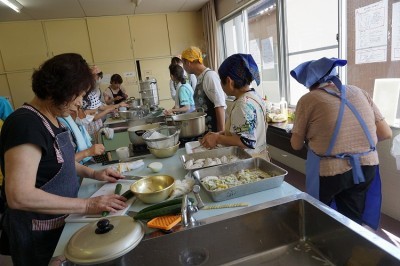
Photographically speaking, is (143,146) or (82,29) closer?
(143,146)

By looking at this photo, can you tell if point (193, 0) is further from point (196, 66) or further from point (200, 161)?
point (200, 161)

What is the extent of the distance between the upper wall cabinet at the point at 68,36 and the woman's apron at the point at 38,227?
4.87 metres

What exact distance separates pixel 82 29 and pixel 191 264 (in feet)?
18.0

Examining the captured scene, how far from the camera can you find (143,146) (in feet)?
6.02

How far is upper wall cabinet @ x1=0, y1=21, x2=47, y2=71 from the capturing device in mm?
4934

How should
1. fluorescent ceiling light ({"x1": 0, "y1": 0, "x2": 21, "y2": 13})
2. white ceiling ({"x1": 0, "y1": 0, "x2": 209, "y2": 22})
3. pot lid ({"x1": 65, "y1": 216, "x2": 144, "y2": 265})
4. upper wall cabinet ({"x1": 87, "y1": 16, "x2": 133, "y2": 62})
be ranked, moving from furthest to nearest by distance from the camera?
upper wall cabinet ({"x1": 87, "y1": 16, "x2": 133, "y2": 62}) < white ceiling ({"x1": 0, "y1": 0, "x2": 209, "y2": 22}) < fluorescent ceiling light ({"x1": 0, "y1": 0, "x2": 21, "y2": 13}) < pot lid ({"x1": 65, "y1": 216, "x2": 144, "y2": 265})

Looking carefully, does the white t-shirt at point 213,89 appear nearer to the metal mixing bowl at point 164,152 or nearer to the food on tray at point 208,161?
the metal mixing bowl at point 164,152

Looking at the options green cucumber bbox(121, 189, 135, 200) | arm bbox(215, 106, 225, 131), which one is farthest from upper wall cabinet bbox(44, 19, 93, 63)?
green cucumber bbox(121, 189, 135, 200)

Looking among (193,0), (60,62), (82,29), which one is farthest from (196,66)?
(82,29)

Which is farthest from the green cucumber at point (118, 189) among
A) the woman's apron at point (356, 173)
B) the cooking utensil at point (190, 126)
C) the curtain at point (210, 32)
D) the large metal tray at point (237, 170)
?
the curtain at point (210, 32)

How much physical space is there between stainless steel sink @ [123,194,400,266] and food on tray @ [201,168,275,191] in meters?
0.15

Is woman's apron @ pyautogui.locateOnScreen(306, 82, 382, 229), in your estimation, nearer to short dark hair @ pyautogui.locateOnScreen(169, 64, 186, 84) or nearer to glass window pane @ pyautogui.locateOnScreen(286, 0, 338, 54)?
glass window pane @ pyautogui.locateOnScreen(286, 0, 338, 54)

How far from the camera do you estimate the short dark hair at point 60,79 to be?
955 mm

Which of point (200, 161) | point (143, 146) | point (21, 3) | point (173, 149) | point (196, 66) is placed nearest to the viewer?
point (200, 161)
